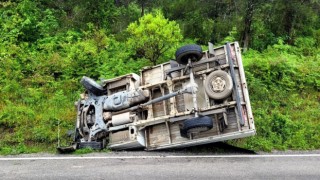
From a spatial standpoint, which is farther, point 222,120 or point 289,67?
point 289,67

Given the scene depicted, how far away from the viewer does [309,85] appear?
42.3 ft

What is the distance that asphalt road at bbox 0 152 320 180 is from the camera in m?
7.46

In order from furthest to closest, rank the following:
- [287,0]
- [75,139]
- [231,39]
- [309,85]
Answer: [287,0] → [231,39] → [309,85] → [75,139]

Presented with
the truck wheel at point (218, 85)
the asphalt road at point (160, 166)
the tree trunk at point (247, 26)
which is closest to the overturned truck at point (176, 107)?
the truck wheel at point (218, 85)

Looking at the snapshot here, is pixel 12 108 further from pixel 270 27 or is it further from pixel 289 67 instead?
pixel 270 27

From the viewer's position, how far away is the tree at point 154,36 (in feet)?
42.9

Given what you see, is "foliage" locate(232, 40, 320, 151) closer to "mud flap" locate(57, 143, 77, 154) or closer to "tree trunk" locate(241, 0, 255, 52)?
"tree trunk" locate(241, 0, 255, 52)

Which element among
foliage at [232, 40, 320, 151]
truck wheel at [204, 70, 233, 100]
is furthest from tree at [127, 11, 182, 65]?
truck wheel at [204, 70, 233, 100]

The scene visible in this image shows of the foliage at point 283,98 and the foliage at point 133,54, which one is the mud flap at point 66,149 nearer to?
the foliage at point 133,54

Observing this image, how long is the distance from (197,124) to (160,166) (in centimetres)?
114

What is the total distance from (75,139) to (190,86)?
10.9 ft

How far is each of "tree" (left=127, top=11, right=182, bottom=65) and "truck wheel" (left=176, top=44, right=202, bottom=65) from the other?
3.95 metres

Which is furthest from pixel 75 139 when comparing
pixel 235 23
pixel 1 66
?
pixel 235 23

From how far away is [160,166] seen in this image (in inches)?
314
